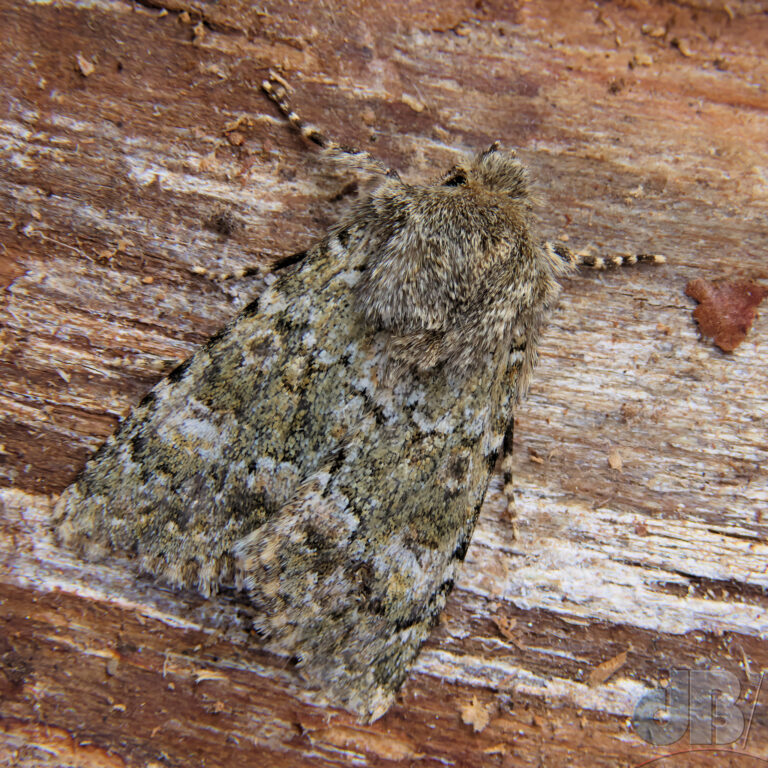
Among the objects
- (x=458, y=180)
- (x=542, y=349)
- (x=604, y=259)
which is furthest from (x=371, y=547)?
(x=604, y=259)

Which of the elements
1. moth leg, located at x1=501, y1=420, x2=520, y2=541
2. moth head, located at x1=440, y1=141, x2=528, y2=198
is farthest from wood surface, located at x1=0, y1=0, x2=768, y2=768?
moth head, located at x1=440, y1=141, x2=528, y2=198

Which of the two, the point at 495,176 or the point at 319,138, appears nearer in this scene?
the point at 495,176

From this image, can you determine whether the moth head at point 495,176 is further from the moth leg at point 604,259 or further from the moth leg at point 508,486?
the moth leg at point 508,486

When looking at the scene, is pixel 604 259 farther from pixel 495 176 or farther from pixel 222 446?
pixel 222 446

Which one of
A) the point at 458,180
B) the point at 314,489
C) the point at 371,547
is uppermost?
the point at 458,180

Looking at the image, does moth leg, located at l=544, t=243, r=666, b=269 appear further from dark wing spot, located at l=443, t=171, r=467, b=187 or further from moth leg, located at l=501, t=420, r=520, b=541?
moth leg, located at l=501, t=420, r=520, b=541

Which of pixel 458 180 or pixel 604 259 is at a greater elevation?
pixel 458 180
